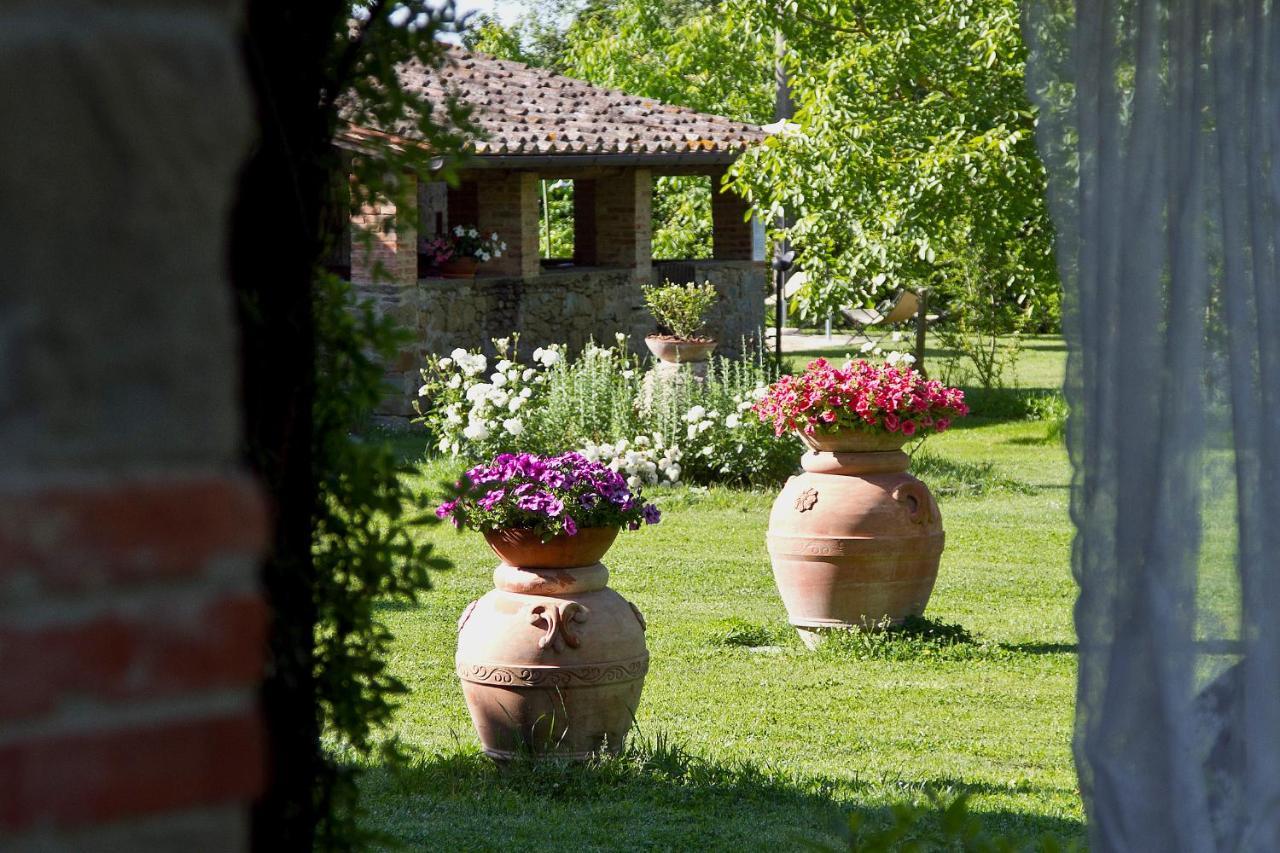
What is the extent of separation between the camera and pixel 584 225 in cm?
2019

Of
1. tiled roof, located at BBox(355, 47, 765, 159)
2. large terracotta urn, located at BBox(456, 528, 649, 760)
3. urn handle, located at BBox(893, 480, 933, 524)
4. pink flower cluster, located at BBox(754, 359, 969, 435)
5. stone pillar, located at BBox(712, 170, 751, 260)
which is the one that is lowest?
large terracotta urn, located at BBox(456, 528, 649, 760)

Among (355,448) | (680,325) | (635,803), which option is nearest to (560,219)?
(680,325)

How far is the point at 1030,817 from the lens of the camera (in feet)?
17.0

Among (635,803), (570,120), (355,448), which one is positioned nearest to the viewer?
(355,448)

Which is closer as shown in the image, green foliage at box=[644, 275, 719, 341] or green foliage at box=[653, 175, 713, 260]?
green foliage at box=[644, 275, 719, 341]

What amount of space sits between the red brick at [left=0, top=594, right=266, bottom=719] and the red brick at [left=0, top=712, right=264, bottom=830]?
0.02 meters

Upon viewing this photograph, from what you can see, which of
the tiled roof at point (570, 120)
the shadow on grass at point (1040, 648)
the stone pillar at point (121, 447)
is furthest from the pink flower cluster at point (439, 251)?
the stone pillar at point (121, 447)

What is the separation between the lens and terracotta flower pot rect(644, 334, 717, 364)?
14.0 metres

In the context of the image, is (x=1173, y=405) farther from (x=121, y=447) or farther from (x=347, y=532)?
(x=121, y=447)

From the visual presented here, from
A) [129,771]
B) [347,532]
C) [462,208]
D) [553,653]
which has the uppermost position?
[462,208]

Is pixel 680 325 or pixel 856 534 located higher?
pixel 680 325

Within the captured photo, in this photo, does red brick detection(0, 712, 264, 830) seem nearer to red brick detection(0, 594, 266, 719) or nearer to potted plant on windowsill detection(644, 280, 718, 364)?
red brick detection(0, 594, 266, 719)

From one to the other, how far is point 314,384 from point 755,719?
4800 millimetres

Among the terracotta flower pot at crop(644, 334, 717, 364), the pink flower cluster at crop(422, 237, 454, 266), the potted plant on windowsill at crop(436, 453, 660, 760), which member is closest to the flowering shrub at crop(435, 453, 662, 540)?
the potted plant on windowsill at crop(436, 453, 660, 760)
